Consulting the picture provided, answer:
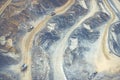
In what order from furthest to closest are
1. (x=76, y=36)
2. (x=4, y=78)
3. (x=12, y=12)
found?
(x=12, y=12)
(x=76, y=36)
(x=4, y=78)

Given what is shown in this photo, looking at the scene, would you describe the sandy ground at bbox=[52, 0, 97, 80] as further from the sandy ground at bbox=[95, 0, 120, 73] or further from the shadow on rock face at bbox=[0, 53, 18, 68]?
the shadow on rock face at bbox=[0, 53, 18, 68]

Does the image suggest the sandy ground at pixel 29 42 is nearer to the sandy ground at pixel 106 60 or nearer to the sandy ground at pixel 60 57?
the sandy ground at pixel 60 57

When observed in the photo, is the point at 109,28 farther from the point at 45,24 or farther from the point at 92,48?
the point at 45,24

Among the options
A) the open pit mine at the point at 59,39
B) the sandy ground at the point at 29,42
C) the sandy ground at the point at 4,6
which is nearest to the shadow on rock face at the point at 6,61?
the open pit mine at the point at 59,39

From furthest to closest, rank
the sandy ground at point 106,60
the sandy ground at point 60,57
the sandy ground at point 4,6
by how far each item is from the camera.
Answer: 1. the sandy ground at point 4,6
2. the sandy ground at point 106,60
3. the sandy ground at point 60,57

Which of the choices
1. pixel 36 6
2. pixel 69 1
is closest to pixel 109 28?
pixel 69 1

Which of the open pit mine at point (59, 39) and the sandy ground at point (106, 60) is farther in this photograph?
the open pit mine at point (59, 39)

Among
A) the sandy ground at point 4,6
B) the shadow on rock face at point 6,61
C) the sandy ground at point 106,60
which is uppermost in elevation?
the sandy ground at point 4,6

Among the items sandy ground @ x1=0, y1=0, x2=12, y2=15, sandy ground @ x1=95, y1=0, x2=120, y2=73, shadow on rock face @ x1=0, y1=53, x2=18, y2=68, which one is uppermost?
sandy ground @ x1=0, y1=0, x2=12, y2=15

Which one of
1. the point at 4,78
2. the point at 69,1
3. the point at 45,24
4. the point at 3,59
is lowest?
the point at 4,78

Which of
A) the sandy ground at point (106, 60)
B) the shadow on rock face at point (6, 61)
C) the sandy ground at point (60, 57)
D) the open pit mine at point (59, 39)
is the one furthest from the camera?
the shadow on rock face at point (6, 61)

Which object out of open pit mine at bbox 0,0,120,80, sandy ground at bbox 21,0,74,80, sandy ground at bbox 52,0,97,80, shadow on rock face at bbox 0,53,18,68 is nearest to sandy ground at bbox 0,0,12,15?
open pit mine at bbox 0,0,120,80
